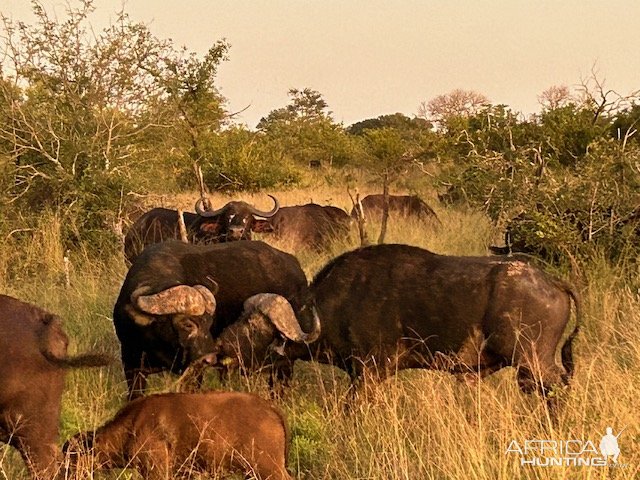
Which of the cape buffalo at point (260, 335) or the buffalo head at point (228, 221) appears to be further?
the buffalo head at point (228, 221)

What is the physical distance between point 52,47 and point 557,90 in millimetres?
9996

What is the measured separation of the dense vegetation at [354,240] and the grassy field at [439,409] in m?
0.02

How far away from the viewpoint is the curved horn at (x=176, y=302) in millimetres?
4973

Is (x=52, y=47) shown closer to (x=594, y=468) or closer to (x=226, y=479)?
(x=226, y=479)

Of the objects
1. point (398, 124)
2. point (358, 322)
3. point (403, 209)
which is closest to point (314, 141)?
point (398, 124)

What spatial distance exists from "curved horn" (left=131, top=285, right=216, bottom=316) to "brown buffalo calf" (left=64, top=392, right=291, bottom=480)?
115cm

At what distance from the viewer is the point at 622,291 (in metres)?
6.87

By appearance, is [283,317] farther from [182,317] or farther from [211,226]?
[211,226]

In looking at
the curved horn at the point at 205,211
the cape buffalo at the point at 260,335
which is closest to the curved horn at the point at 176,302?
the cape buffalo at the point at 260,335

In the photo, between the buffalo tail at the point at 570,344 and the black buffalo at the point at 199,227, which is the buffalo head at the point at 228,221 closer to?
the black buffalo at the point at 199,227

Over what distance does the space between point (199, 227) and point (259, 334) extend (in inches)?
221

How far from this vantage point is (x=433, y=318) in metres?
5.12

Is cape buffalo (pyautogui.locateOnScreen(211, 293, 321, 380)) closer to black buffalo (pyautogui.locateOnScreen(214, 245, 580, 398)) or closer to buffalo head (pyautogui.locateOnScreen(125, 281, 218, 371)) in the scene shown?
black buffalo (pyautogui.locateOnScreen(214, 245, 580, 398))

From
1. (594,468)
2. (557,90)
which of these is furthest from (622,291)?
(557,90)
